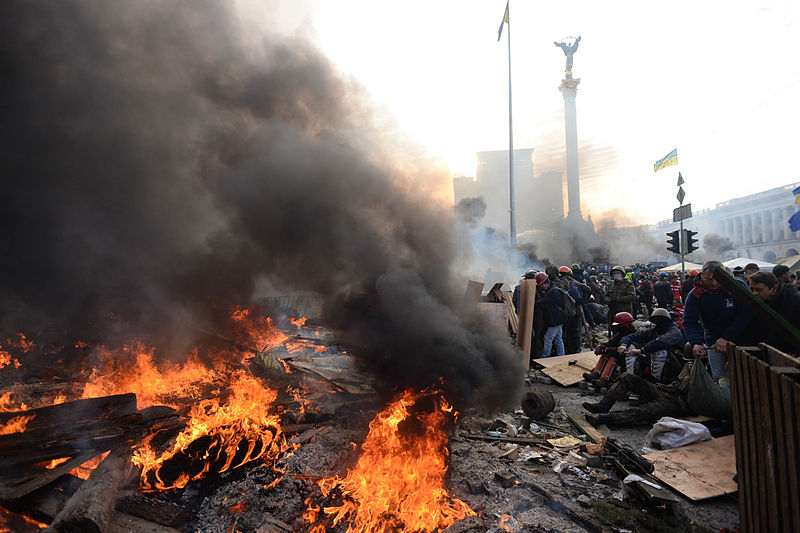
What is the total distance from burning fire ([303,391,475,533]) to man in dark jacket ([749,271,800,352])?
4.16 m

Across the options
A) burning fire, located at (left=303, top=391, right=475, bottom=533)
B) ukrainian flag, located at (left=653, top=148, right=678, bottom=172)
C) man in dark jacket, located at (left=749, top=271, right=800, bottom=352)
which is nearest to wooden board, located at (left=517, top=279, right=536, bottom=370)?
man in dark jacket, located at (left=749, top=271, right=800, bottom=352)

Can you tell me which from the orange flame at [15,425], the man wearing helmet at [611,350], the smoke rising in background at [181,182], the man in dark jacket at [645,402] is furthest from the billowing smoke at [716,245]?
the orange flame at [15,425]

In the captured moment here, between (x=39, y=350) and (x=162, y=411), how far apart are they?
4059mm

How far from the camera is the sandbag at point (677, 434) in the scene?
15.0ft

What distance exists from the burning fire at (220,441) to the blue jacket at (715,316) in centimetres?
597

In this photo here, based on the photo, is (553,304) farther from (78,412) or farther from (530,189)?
(530,189)

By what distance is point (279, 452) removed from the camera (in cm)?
457

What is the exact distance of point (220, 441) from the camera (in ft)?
14.9

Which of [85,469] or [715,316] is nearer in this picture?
[85,469]

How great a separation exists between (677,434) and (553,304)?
4.07m

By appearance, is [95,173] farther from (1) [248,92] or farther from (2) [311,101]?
(2) [311,101]

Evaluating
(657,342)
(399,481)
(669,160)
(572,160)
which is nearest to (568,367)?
(657,342)

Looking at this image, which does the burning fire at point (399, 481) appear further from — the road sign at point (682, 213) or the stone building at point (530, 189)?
the stone building at point (530, 189)

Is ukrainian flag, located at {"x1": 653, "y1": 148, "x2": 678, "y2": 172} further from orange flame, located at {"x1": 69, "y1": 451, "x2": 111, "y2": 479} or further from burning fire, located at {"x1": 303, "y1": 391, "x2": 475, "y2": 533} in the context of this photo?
orange flame, located at {"x1": 69, "y1": 451, "x2": 111, "y2": 479}
